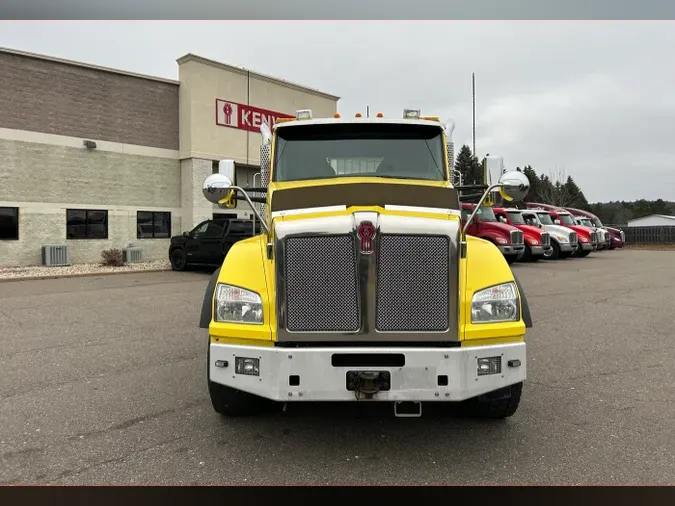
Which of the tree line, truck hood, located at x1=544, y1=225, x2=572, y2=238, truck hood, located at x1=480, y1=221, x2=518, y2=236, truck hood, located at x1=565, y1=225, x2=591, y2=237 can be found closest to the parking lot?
truck hood, located at x1=480, y1=221, x2=518, y2=236

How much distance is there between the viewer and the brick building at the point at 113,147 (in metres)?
18.3

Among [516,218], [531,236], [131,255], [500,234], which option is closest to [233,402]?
[500,234]

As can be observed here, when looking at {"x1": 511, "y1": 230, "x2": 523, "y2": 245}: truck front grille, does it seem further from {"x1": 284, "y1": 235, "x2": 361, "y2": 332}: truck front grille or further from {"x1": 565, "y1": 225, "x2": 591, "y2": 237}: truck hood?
{"x1": 284, "y1": 235, "x2": 361, "y2": 332}: truck front grille

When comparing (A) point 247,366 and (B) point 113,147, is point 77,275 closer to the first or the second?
(B) point 113,147

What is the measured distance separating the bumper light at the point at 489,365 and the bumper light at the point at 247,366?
137 cm

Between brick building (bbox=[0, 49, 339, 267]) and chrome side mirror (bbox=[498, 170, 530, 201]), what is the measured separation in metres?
18.7

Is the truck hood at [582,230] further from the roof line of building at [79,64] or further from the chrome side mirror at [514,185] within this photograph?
the chrome side mirror at [514,185]

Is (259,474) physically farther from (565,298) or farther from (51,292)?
(51,292)

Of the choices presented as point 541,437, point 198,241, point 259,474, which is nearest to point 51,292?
point 198,241

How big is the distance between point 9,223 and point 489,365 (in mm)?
19436

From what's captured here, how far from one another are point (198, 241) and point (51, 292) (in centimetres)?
497

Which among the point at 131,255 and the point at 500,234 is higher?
the point at 500,234

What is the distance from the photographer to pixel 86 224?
20016 mm

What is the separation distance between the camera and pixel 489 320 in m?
3.40
